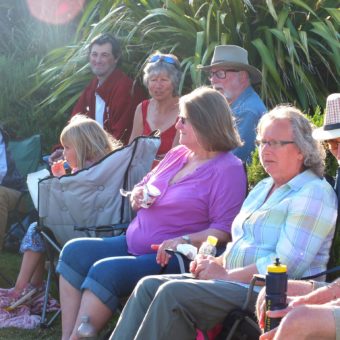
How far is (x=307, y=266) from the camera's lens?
165 inches

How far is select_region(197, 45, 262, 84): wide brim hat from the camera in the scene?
6301 mm

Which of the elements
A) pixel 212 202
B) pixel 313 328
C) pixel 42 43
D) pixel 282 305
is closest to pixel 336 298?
pixel 282 305

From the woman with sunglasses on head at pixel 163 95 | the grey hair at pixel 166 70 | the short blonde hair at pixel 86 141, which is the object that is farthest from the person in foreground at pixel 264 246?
the grey hair at pixel 166 70

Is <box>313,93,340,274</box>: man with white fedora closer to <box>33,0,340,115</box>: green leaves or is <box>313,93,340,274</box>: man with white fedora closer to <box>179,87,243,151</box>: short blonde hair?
<box>179,87,243,151</box>: short blonde hair

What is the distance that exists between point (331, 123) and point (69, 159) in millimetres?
2418

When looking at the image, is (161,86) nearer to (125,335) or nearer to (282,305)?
(125,335)

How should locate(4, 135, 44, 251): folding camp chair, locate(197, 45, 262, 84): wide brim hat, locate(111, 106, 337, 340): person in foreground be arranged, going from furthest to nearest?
1. locate(4, 135, 44, 251): folding camp chair
2. locate(197, 45, 262, 84): wide brim hat
3. locate(111, 106, 337, 340): person in foreground

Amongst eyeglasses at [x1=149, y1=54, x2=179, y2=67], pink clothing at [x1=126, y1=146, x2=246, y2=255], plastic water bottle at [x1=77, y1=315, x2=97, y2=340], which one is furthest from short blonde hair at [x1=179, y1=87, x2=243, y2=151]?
eyeglasses at [x1=149, y1=54, x2=179, y2=67]

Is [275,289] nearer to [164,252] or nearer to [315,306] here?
[315,306]

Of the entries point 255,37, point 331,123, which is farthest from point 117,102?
point 331,123

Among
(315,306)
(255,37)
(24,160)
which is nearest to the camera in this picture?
(315,306)

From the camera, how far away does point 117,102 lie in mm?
7605

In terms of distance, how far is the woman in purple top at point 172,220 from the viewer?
4.88 metres

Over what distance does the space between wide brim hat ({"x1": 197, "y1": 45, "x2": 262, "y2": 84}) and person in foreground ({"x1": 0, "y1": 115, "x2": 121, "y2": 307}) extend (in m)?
0.93
